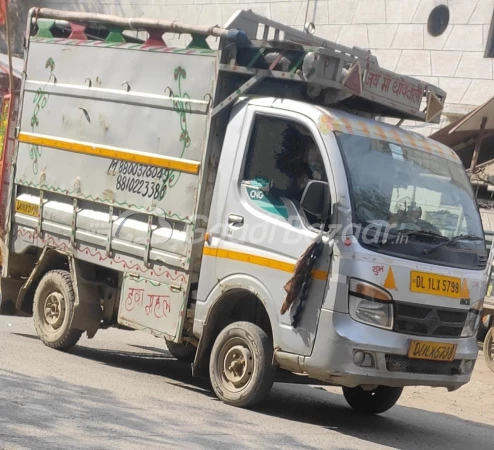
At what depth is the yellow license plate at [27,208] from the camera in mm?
9680

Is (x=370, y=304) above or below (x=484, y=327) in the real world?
above

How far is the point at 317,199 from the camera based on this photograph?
23.4 ft

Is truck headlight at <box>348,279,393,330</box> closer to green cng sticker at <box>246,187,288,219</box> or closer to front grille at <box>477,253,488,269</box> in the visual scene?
green cng sticker at <box>246,187,288,219</box>

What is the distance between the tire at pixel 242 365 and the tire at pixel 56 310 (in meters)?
2.03

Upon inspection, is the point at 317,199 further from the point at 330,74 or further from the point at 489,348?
the point at 489,348

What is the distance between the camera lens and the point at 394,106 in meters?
8.25

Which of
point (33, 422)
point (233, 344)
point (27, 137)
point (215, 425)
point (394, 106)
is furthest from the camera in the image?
point (27, 137)

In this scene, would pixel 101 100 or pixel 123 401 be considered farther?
pixel 101 100

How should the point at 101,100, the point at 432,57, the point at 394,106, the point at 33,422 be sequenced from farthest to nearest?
the point at 432,57, the point at 101,100, the point at 394,106, the point at 33,422

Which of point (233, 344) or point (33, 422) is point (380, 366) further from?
Answer: point (33, 422)

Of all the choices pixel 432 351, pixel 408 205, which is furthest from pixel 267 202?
pixel 432 351

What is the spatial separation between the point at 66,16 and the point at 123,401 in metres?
4.12

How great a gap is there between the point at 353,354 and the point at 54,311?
3.74 m

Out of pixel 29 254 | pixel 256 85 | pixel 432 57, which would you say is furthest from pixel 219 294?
pixel 432 57
